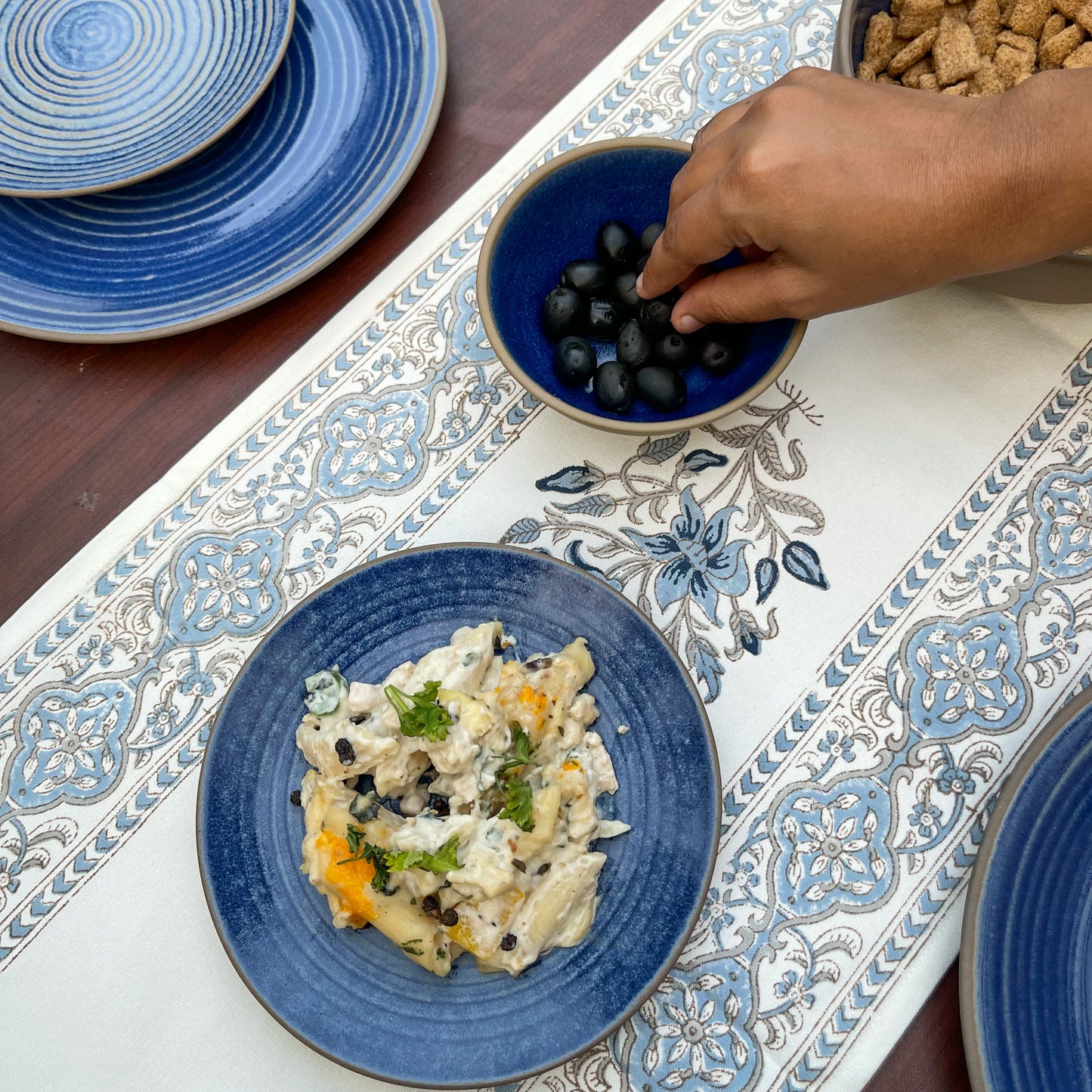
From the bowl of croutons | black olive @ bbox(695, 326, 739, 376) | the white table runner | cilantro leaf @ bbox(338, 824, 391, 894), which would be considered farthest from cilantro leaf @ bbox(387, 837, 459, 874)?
the bowl of croutons

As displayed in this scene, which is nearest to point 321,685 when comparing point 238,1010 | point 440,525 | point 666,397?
point 440,525

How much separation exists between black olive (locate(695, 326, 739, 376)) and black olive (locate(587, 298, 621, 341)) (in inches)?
4.1

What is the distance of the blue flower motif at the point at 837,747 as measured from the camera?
1.06m

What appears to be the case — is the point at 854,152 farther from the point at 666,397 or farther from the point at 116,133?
the point at 116,133

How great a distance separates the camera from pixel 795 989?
996mm

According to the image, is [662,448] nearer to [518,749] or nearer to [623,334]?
[623,334]

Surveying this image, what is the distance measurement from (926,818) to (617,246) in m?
0.74

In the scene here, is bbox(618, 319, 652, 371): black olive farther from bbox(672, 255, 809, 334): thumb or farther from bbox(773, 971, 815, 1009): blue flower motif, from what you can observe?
bbox(773, 971, 815, 1009): blue flower motif

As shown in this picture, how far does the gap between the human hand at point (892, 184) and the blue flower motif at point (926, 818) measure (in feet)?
1.85

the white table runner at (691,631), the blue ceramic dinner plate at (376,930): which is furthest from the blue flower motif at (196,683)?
the blue ceramic dinner plate at (376,930)

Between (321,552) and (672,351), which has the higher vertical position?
(672,351)

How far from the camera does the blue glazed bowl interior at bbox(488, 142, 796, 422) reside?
1.08 m

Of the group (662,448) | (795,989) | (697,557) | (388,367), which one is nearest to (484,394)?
(388,367)

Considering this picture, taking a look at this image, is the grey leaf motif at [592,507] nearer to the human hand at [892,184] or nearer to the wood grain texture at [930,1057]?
the human hand at [892,184]
